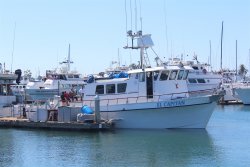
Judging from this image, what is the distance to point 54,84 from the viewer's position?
68.6 m

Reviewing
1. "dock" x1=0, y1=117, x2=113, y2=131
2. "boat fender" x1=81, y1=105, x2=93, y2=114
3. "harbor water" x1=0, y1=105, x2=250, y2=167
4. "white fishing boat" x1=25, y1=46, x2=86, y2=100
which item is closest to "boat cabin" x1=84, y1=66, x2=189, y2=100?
"boat fender" x1=81, y1=105, x2=93, y2=114

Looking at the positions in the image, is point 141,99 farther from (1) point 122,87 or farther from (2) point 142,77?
(1) point 122,87

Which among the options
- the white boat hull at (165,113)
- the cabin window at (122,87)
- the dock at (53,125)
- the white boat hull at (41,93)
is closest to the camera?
the dock at (53,125)

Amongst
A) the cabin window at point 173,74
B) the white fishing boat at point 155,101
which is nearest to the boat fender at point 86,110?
the white fishing boat at point 155,101

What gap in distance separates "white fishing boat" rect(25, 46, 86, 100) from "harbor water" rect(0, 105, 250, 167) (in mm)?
32130

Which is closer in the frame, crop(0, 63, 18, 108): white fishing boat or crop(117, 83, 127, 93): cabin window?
crop(117, 83, 127, 93): cabin window

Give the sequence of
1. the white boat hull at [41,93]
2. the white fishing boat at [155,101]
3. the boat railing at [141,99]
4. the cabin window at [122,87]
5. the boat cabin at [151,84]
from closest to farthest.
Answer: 1. the white fishing boat at [155,101]
2. the boat railing at [141,99]
3. the boat cabin at [151,84]
4. the cabin window at [122,87]
5. the white boat hull at [41,93]

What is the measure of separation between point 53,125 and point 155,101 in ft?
21.7

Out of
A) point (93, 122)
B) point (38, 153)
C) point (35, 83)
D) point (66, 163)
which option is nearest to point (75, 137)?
point (93, 122)

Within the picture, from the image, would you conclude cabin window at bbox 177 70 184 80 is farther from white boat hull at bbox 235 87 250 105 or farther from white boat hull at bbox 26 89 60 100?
white boat hull at bbox 26 89 60 100

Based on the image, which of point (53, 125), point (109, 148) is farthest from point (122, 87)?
point (109, 148)

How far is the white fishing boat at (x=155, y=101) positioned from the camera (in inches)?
1321

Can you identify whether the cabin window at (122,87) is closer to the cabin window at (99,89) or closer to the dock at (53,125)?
the cabin window at (99,89)

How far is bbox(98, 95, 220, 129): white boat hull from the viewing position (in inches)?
1315
